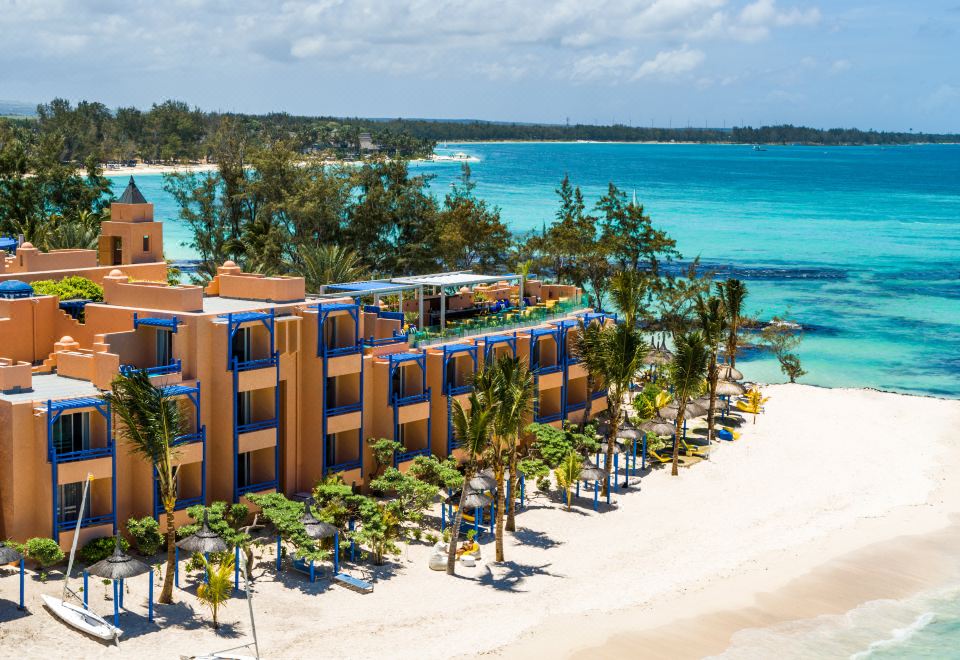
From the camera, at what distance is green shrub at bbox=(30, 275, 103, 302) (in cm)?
3634

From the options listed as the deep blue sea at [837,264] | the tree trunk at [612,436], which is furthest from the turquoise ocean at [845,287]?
the tree trunk at [612,436]

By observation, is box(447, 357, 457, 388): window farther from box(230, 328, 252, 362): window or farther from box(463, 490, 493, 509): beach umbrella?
box(230, 328, 252, 362): window

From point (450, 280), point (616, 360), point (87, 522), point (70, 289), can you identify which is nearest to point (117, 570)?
point (87, 522)

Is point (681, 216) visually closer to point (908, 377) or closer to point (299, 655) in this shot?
point (908, 377)

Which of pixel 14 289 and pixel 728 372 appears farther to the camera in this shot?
pixel 728 372

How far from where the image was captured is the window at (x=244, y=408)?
32.0m

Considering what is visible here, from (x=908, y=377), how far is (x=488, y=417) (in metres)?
44.2

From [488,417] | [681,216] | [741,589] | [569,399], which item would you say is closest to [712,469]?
[569,399]

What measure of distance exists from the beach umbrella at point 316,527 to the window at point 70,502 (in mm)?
5255

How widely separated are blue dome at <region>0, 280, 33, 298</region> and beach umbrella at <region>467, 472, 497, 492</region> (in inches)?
557

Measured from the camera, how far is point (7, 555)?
25172mm

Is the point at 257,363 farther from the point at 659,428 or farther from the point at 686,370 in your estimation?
the point at 686,370

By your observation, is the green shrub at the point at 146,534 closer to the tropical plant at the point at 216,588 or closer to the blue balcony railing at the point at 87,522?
the blue balcony railing at the point at 87,522

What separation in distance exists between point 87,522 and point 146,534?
4.66 ft
